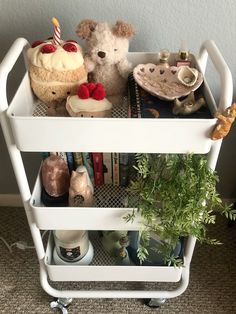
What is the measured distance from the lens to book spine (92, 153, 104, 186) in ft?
2.91

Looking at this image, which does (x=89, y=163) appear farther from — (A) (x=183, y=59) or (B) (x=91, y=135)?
(A) (x=183, y=59)

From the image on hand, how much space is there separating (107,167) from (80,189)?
0.11 m

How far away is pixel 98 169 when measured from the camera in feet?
3.01

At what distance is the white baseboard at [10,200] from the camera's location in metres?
1.43

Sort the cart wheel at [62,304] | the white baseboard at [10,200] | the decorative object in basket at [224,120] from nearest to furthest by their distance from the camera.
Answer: the decorative object in basket at [224,120] → the cart wheel at [62,304] → the white baseboard at [10,200]

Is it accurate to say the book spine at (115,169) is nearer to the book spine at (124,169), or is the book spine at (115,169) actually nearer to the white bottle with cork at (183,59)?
the book spine at (124,169)

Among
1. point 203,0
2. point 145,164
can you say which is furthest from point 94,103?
point 203,0

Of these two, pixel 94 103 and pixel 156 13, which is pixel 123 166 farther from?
pixel 156 13

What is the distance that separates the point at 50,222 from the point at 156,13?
0.63 m

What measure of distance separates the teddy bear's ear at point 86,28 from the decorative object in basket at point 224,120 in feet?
1.23

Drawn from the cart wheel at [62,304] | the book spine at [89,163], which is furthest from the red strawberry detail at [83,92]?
the cart wheel at [62,304]

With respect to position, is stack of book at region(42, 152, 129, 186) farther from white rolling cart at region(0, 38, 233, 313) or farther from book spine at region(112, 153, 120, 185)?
white rolling cart at region(0, 38, 233, 313)

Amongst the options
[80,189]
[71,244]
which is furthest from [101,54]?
[71,244]

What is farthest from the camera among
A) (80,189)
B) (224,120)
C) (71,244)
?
(71,244)
